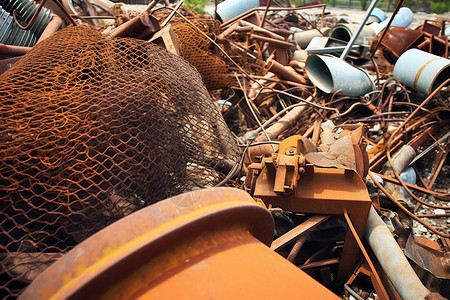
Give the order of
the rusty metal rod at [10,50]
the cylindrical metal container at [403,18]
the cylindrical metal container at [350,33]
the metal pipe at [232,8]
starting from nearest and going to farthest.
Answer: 1. the rusty metal rod at [10,50]
2. the cylindrical metal container at [350,33]
3. the metal pipe at [232,8]
4. the cylindrical metal container at [403,18]

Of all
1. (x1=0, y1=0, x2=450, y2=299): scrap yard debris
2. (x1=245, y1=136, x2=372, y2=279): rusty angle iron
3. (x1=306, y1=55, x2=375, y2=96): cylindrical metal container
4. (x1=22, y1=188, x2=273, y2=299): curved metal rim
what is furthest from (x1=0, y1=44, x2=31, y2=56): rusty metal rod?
(x1=306, y1=55, x2=375, y2=96): cylindrical metal container

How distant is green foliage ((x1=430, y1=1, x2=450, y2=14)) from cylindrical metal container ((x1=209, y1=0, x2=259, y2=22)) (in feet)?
43.7

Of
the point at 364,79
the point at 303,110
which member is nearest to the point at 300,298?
the point at 303,110

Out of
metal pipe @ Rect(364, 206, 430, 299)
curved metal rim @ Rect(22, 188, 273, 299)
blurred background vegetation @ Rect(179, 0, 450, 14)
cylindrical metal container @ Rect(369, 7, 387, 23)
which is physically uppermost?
curved metal rim @ Rect(22, 188, 273, 299)

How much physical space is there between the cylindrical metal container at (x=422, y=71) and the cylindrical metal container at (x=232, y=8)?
2811 millimetres

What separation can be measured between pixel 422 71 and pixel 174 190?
317cm

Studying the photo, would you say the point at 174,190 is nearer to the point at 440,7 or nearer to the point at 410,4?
the point at 440,7

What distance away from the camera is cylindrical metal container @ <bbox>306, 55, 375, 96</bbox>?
12.2ft

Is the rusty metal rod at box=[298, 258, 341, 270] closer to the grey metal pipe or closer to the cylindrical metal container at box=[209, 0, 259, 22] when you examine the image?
the grey metal pipe

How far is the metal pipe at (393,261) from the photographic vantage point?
155 cm

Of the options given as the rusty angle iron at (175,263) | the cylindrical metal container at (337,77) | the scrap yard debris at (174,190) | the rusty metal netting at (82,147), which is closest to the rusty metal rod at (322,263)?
the scrap yard debris at (174,190)

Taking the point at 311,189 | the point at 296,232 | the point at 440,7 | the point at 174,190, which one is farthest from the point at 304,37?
the point at 440,7

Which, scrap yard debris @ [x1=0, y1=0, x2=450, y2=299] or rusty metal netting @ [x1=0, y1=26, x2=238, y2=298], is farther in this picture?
rusty metal netting @ [x1=0, y1=26, x2=238, y2=298]

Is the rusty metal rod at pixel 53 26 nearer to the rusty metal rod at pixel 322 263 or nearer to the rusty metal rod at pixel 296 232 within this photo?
the rusty metal rod at pixel 296 232
